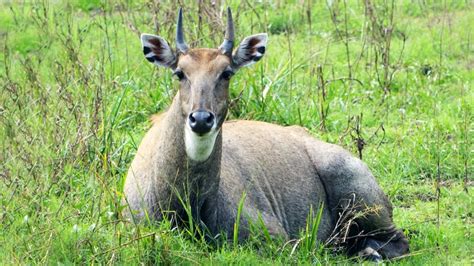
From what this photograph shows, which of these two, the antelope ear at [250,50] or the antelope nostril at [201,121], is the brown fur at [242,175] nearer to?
the antelope nostril at [201,121]

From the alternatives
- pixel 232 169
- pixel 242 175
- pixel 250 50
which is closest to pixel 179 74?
pixel 250 50

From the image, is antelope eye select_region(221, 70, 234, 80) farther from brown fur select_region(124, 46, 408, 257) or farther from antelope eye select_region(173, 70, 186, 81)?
antelope eye select_region(173, 70, 186, 81)

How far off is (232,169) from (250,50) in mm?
960

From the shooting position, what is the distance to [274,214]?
30.2ft

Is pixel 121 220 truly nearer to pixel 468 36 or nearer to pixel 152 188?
pixel 152 188

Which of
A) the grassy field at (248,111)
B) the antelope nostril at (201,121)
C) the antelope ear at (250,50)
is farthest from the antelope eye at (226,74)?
the grassy field at (248,111)

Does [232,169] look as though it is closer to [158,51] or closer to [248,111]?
[158,51]

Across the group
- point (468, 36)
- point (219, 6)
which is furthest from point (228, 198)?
point (468, 36)

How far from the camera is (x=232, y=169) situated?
30.0ft

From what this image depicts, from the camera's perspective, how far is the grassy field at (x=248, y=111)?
26.6ft

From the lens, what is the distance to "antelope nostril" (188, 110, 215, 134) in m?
7.83

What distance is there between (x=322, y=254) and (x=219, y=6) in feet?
14.3

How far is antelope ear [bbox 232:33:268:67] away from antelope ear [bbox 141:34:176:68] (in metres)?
0.48

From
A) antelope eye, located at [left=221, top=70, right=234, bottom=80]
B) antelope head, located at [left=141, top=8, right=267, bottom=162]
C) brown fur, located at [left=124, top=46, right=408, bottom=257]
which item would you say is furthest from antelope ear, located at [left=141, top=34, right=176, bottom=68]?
antelope eye, located at [left=221, top=70, right=234, bottom=80]
